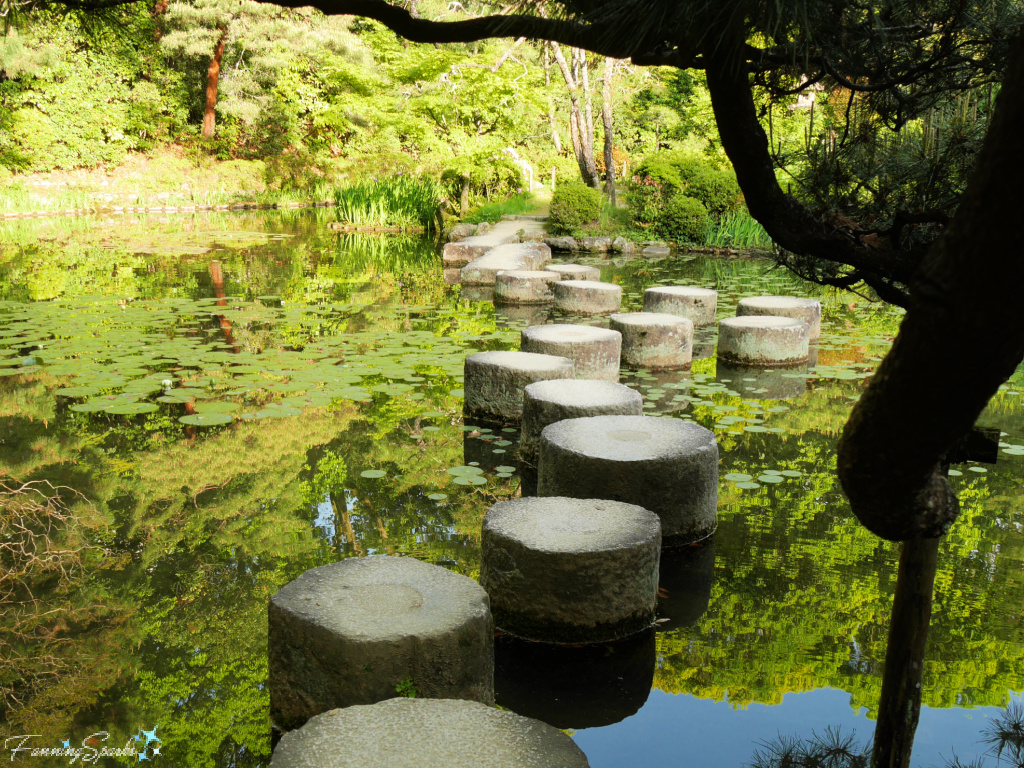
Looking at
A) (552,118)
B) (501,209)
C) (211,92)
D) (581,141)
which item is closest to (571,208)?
(501,209)

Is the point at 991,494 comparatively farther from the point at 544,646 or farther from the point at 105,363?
the point at 105,363

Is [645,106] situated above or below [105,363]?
above

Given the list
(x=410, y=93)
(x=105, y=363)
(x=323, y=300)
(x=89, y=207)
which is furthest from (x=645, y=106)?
(x=105, y=363)

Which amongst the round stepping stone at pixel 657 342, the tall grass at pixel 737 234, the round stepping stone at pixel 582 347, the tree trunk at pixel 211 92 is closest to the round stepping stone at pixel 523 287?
the round stepping stone at pixel 657 342

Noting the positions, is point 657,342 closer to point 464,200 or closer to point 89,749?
point 89,749

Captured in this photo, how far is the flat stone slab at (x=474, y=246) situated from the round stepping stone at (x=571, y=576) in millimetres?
10369

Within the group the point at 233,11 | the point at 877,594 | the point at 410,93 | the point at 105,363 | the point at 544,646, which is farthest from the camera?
the point at 233,11

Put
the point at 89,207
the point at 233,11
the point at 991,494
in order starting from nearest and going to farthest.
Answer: the point at 991,494, the point at 89,207, the point at 233,11

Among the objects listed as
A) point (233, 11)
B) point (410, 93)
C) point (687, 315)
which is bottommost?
point (687, 315)

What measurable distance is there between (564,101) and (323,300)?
17.6m

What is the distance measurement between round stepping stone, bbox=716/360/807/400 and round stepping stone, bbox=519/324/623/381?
3.32ft

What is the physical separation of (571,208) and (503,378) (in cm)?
1112

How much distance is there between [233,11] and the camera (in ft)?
77.3

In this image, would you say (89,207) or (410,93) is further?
(89,207)
